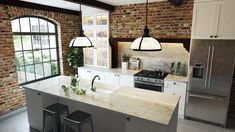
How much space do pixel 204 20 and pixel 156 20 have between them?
1.20 m

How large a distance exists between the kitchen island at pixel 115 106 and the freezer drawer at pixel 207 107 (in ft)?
4.20

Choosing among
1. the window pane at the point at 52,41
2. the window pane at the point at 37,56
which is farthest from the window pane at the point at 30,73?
the window pane at the point at 52,41

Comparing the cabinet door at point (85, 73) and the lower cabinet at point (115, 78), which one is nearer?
the lower cabinet at point (115, 78)

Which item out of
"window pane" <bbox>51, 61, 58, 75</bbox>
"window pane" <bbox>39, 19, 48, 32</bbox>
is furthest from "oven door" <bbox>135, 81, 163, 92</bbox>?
"window pane" <bbox>39, 19, 48, 32</bbox>

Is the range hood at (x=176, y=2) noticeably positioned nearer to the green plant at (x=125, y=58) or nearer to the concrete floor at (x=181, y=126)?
the green plant at (x=125, y=58)

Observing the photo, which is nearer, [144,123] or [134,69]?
[144,123]

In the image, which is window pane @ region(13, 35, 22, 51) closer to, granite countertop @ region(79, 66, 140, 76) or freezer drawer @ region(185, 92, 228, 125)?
granite countertop @ region(79, 66, 140, 76)

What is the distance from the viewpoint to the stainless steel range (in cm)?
395

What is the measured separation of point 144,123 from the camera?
2.06 m

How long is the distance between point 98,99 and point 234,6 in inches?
122

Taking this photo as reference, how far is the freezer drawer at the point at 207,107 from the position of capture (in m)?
3.43

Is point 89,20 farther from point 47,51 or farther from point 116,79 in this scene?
point 116,79

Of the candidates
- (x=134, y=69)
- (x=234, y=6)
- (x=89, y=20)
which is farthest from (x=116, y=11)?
(x=234, y=6)

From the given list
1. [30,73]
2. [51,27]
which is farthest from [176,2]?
[30,73]
